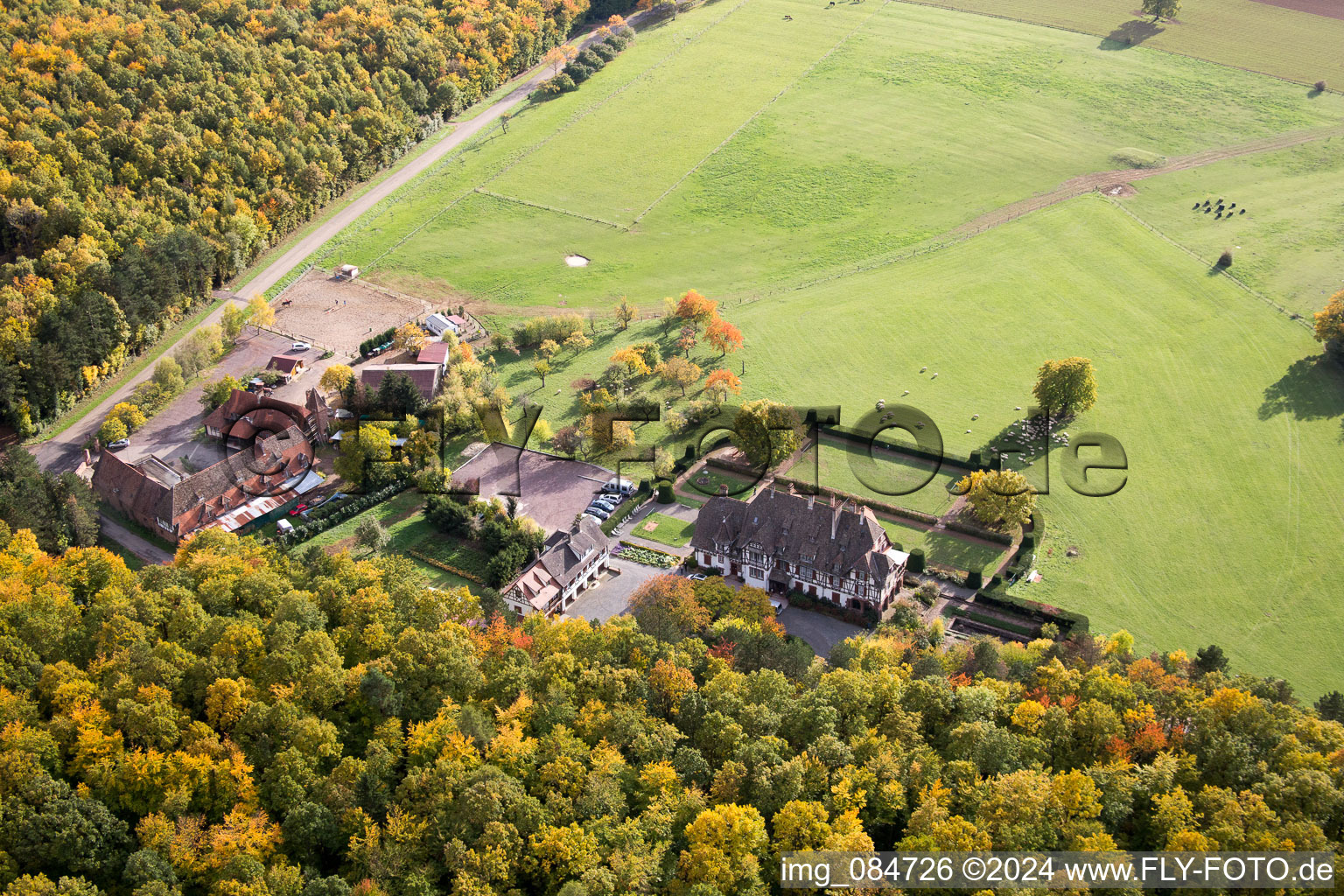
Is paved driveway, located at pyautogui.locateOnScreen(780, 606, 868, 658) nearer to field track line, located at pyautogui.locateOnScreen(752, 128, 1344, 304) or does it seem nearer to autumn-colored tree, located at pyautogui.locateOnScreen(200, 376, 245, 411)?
field track line, located at pyautogui.locateOnScreen(752, 128, 1344, 304)

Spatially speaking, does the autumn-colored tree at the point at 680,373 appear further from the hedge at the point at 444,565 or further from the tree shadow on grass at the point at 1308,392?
the tree shadow on grass at the point at 1308,392

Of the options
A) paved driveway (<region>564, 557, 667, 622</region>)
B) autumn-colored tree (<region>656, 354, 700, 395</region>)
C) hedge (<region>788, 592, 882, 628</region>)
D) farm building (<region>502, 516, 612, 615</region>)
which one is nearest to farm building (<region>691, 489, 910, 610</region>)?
hedge (<region>788, 592, 882, 628</region>)

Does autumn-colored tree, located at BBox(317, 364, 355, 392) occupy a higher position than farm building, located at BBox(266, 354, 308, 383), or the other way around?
autumn-colored tree, located at BBox(317, 364, 355, 392)

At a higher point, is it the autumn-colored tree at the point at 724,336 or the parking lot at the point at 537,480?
the autumn-colored tree at the point at 724,336

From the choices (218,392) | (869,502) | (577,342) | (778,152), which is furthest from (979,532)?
(778,152)

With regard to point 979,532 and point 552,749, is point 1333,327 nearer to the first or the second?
point 979,532

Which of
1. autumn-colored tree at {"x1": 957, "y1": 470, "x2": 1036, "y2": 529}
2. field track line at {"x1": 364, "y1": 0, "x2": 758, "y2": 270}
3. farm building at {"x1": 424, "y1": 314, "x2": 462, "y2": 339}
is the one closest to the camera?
autumn-colored tree at {"x1": 957, "y1": 470, "x2": 1036, "y2": 529}

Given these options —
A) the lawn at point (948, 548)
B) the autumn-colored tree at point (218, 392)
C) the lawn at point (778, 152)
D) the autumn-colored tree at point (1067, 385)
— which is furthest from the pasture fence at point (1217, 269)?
the autumn-colored tree at point (218, 392)
